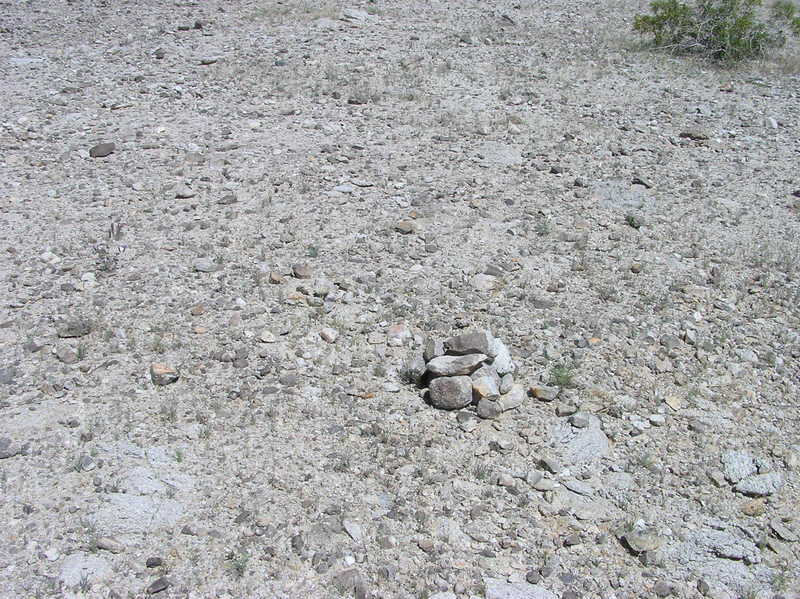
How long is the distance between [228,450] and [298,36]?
27.0ft

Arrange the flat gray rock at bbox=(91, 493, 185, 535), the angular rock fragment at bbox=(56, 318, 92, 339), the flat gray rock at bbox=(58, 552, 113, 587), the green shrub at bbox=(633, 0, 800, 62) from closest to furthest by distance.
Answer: the flat gray rock at bbox=(58, 552, 113, 587)
the flat gray rock at bbox=(91, 493, 185, 535)
the angular rock fragment at bbox=(56, 318, 92, 339)
the green shrub at bbox=(633, 0, 800, 62)

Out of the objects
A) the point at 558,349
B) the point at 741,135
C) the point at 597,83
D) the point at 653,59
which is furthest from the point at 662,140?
the point at 558,349

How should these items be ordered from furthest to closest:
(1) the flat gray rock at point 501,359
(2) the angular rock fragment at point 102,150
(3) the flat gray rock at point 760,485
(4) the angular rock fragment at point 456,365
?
1. (2) the angular rock fragment at point 102,150
2. (1) the flat gray rock at point 501,359
3. (4) the angular rock fragment at point 456,365
4. (3) the flat gray rock at point 760,485

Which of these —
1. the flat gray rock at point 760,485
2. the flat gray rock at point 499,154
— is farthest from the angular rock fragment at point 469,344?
the flat gray rock at point 499,154

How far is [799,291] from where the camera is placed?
19.6 ft

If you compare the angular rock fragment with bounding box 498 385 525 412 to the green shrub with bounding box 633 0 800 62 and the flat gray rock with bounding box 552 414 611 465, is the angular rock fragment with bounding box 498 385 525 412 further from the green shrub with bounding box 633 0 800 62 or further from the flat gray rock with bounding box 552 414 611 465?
the green shrub with bounding box 633 0 800 62

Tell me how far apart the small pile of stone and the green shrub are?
7.96 metres

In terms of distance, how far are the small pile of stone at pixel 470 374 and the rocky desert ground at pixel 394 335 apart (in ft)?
0.06

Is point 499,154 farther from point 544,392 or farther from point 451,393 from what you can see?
point 451,393

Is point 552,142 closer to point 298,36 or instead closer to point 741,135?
point 741,135

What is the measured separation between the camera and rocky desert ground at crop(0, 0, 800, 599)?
3918 mm

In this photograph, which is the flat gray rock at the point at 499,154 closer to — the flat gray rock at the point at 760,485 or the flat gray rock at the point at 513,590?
the flat gray rock at the point at 760,485

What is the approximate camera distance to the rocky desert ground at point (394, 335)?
12.9ft

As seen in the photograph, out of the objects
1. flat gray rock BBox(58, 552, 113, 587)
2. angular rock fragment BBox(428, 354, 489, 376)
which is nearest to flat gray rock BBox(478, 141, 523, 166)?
angular rock fragment BBox(428, 354, 489, 376)
